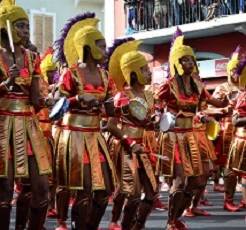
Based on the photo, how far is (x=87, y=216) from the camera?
6.29m

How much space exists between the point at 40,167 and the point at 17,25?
1.16m

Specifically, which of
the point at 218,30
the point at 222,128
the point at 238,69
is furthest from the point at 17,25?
the point at 218,30

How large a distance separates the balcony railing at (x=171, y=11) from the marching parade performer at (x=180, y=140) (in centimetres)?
1085

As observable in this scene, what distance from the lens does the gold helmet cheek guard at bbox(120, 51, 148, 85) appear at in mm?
7262

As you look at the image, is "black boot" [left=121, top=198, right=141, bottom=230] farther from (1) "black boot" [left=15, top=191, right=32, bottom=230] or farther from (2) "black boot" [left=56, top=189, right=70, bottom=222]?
(1) "black boot" [left=15, top=191, right=32, bottom=230]

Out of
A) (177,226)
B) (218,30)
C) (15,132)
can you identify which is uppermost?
(218,30)

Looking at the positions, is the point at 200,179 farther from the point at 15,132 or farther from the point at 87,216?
the point at 15,132

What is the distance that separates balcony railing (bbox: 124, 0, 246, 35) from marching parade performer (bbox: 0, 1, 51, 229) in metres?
12.8

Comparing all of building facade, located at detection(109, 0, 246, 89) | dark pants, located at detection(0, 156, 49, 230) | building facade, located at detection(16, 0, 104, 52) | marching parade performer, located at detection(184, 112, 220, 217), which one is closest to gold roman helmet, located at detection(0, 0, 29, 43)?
dark pants, located at detection(0, 156, 49, 230)

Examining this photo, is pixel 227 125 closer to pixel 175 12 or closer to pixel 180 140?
pixel 180 140

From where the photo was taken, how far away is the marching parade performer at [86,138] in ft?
20.5

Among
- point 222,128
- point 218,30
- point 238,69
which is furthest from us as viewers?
point 218,30

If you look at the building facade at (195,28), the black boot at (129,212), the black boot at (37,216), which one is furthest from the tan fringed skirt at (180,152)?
the building facade at (195,28)

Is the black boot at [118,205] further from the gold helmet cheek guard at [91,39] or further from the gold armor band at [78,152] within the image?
the gold helmet cheek guard at [91,39]
